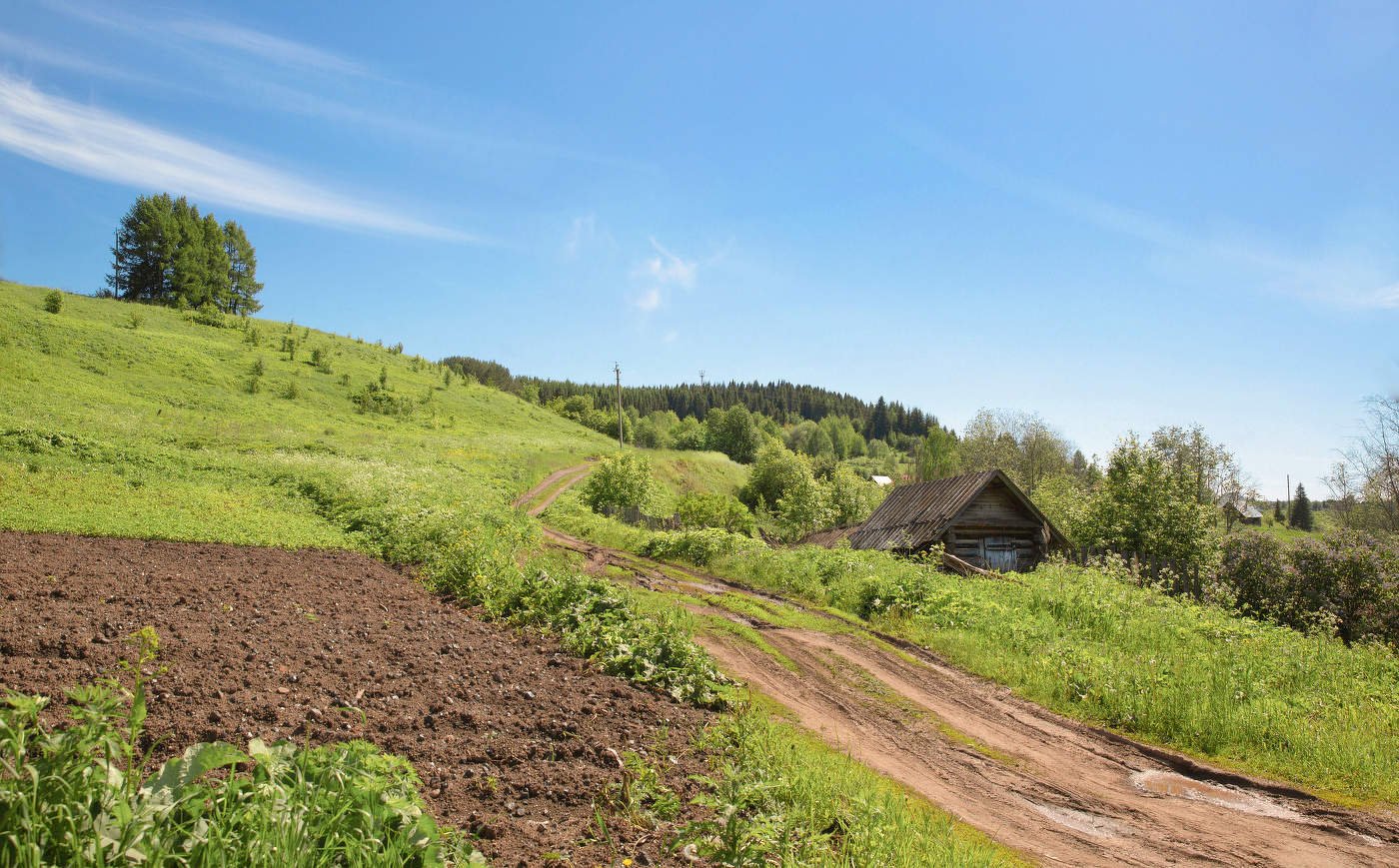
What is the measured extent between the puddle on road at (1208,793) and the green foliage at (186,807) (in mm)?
7086

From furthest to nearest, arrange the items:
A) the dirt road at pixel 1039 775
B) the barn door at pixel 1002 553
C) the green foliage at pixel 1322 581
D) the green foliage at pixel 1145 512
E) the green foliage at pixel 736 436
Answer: the green foliage at pixel 736 436 < the green foliage at pixel 1145 512 < the barn door at pixel 1002 553 < the green foliage at pixel 1322 581 < the dirt road at pixel 1039 775

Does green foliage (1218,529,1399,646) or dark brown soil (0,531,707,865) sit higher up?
green foliage (1218,529,1399,646)

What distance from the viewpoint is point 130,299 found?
66500 millimetres

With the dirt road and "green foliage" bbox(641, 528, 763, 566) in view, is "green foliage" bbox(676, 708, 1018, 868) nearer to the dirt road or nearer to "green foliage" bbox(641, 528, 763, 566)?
the dirt road

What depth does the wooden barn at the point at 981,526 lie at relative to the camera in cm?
2164

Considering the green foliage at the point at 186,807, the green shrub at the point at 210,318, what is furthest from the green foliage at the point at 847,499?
the green shrub at the point at 210,318

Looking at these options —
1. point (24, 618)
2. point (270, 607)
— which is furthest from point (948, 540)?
point (24, 618)

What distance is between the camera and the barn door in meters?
22.4

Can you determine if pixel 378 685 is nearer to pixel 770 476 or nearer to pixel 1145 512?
pixel 1145 512

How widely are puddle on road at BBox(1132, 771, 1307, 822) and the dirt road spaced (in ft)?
0.05

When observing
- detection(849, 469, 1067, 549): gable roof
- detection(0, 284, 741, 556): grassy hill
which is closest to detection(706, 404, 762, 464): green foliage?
detection(0, 284, 741, 556): grassy hill

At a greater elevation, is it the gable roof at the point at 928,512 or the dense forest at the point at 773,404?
the dense forest at the point at 773,404

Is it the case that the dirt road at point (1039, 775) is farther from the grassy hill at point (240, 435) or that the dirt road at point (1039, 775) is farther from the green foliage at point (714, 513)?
the green foliage at point (714, 513)

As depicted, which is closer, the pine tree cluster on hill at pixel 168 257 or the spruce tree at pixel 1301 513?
the pine tree cluster on hill at pixel 168 257
